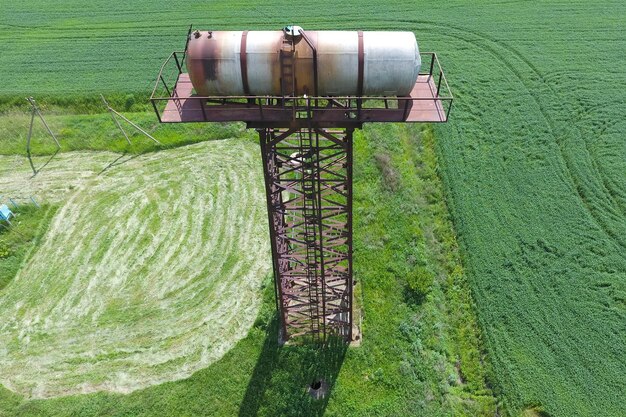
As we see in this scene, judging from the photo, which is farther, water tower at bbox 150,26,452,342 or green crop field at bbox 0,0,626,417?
green crop field at bbox 0,0,626,417

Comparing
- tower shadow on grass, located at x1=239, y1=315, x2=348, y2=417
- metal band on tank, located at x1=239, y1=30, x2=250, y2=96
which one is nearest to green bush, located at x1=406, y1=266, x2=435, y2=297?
tower shadow on grass, located at x1=239, y1=315, x2=348, y2=417

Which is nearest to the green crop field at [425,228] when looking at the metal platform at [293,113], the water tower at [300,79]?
the water tower at [300,79]

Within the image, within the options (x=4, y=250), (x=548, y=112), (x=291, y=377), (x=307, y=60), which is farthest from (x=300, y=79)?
(x=548, y=112)

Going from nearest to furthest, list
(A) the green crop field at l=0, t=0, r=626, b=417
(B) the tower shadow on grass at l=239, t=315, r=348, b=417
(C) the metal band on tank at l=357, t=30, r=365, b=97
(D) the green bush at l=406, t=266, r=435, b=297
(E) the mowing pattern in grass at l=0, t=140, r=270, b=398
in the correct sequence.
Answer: (C) the metal band on tank at l=357, t=30, r=365, b=97 < (B) the tower shadow on grass at l=239, t=315, r=348, b=417 < (A) the green crop field at l=0, t=0, r=626, b=417 < (E) the mowing pattern in grass at l=0, t=140, r=270, b=398 < (D) the green bush at l=406, t=266, r=435, b=297

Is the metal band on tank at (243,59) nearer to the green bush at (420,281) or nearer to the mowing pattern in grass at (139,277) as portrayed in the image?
the mowing pattern in grass at (139,277)

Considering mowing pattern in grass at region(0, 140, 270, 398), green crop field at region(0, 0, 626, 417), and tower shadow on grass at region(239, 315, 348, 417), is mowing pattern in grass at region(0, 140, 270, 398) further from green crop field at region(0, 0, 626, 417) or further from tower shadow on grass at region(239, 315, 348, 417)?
tower shadow on grass at region(239, 315, 348, 417)

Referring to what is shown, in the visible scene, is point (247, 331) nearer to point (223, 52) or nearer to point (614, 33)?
point (223, 52)
